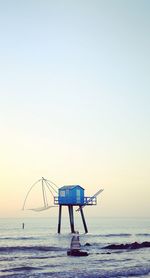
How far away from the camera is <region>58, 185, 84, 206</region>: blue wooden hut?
60.3 metres

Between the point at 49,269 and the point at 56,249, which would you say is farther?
the point at 56,249

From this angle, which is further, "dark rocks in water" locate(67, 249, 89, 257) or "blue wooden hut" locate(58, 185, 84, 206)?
"blue wooden hut" locate(58, 185, 84, 206)

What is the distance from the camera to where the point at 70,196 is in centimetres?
6038

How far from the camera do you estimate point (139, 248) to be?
4644 centimetres

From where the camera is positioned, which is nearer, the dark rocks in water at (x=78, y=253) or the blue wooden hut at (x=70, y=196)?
the dark rocks in water at (x=78, y=253)

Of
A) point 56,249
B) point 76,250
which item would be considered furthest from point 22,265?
point 56,249

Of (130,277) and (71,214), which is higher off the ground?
(71,214)

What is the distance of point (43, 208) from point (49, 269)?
30.3 meters

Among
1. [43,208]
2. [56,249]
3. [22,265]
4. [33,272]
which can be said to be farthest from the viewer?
[43,208]

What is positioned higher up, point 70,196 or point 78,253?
point 70,196

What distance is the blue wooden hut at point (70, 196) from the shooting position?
60.3 metres

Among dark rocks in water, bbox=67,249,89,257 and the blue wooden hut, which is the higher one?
the blue wooden hut

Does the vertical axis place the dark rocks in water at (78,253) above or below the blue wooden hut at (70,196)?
below

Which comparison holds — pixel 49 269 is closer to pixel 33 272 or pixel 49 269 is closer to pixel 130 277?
pixel 33 272
